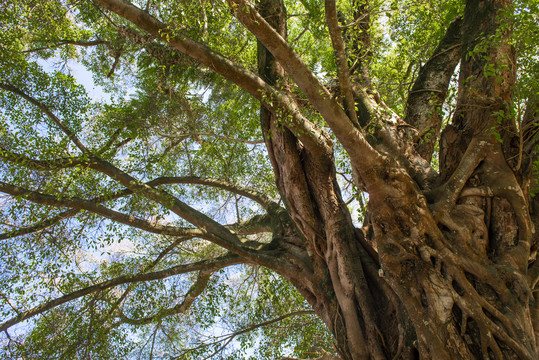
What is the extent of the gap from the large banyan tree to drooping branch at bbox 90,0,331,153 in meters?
0.02

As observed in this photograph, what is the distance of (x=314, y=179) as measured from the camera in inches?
195

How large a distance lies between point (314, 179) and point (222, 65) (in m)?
1.85

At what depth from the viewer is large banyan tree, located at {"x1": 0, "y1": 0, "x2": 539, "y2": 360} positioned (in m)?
3.60

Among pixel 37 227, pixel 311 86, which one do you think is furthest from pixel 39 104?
pixel 311 86

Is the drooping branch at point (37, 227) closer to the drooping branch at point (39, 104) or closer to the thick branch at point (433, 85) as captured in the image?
the drooping branch at point (39, 104)

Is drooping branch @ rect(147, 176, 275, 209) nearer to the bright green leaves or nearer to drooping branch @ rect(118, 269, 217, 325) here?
drooping branch @ rect(118, 269, 217, 325)

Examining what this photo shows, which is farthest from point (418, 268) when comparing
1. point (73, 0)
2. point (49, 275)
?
point (73, 0)

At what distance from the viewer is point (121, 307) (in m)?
6.80

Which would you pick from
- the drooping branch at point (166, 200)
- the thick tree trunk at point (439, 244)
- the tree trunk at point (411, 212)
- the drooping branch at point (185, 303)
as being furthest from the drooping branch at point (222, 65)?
the drooping branch at point (185, 303)

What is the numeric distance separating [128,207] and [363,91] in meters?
4.13

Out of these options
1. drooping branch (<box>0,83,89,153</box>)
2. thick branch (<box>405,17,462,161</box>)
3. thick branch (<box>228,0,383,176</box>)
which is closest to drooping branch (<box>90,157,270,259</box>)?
drooping branch (<box>0,83,89,153</box>)

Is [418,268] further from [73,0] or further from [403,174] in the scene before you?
[73,0]

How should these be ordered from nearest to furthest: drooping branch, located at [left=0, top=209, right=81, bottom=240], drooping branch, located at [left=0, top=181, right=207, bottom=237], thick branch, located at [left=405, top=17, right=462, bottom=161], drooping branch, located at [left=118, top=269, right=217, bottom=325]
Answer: drooping branch, located at [left=0, top=181, right=207, bottom=237], drooping branch, located at [left=0, top=209, right=81, bottom=240], thick branch, located at [left=405, top=17, right=462, bottom=161], drooping branch, located at [left=118, top=269, right=217, bottom=325]

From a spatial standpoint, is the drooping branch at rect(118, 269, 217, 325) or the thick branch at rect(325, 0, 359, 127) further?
the drooping branch at rect(118, 269, 217, 325)
